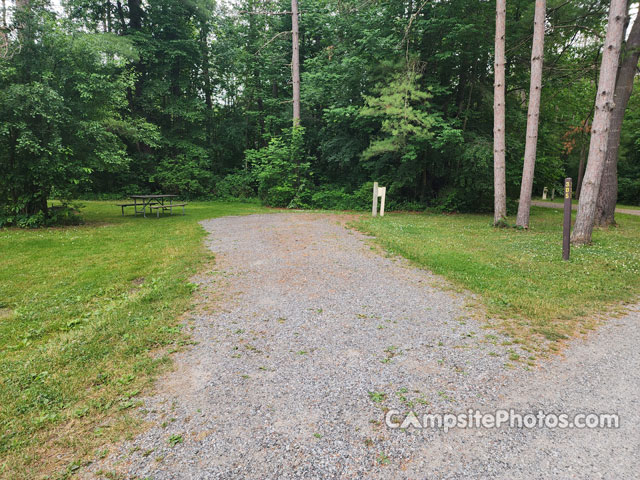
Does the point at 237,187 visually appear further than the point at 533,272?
Yes

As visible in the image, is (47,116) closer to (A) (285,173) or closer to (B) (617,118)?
(A) (285,173)

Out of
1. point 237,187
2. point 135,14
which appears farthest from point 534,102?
point 135,14

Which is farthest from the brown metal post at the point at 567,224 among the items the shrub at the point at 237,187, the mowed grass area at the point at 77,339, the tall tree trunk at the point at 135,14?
the tall tree trunk at the point at 135,14

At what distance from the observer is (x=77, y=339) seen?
3158 millimetres

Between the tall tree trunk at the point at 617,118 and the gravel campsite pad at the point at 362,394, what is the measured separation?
865cm

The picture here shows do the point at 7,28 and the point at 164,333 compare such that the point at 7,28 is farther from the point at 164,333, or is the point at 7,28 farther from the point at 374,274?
the point at 374,274

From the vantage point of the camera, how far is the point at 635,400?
2295 mm

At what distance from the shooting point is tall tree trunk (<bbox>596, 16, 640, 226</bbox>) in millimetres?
9656

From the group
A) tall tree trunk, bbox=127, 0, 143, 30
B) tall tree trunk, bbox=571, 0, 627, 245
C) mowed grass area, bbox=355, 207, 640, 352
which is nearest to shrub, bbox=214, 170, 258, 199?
tall tree trunk, bbox=127, 0, 143, 30

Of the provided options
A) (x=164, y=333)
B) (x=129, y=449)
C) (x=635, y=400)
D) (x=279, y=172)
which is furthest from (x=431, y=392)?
(x=279, y=172)

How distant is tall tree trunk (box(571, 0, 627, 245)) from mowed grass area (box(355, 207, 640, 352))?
76 cm

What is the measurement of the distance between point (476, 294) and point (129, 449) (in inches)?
160

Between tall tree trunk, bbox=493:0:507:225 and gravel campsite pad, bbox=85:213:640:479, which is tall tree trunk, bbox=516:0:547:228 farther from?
gravel campsite pad, bbox=85:213:640:479

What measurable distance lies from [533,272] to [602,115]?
432 cm
